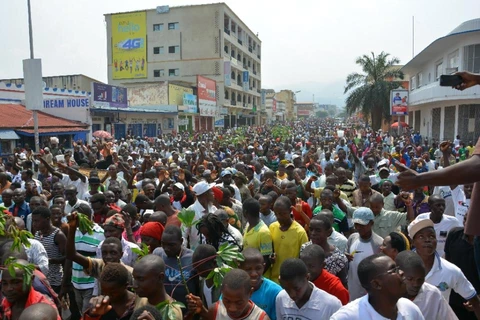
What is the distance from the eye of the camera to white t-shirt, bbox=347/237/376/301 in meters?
3.75

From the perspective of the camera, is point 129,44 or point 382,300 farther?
point 129,44

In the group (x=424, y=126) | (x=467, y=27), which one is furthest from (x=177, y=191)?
(x=424, y=126)

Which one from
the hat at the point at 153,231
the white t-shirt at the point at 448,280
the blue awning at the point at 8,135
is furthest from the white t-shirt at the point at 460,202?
the blue awning at the point at 8,135

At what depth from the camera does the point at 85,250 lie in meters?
4.37

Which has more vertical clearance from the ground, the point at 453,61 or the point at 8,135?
the point at 453,61

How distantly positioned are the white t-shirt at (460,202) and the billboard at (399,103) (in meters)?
19.7

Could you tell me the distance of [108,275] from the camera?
287 centimetres

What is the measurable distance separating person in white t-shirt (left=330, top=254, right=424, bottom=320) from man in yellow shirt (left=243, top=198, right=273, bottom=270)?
1.69m

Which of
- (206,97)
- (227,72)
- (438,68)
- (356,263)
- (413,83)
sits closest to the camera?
(356,263)

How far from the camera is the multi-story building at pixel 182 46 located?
4828 cm

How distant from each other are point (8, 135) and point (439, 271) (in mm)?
18519

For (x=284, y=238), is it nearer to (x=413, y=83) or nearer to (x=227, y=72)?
(x=413, y=83)

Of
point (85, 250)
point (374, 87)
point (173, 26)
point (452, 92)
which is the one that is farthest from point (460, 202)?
point (173, 26)

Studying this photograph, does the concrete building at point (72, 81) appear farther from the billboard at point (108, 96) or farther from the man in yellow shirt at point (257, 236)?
the man in yellow shirt at point (257, 236)
